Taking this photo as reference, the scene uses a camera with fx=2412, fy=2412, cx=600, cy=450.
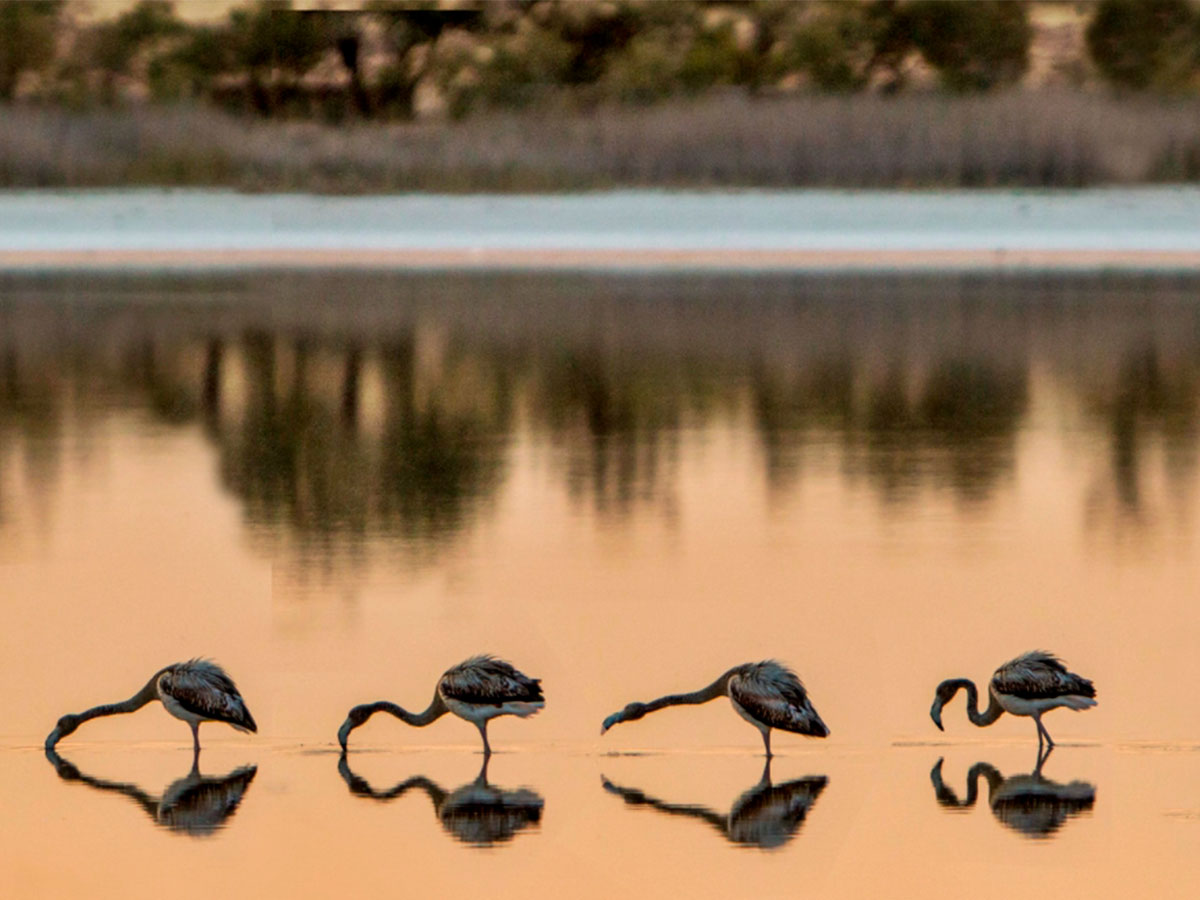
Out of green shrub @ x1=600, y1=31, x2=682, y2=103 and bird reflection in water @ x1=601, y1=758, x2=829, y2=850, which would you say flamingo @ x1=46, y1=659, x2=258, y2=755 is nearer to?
bird reflection in water @ x1=601, y1=758, x2=829, y2=850

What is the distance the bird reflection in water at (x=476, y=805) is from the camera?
5.65 metres

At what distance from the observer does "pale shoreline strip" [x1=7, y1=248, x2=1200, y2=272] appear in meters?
23.3

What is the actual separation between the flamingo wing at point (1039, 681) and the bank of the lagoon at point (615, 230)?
16948mm

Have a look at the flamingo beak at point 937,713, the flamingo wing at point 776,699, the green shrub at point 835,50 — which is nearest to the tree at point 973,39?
the green shrub at point 835,50

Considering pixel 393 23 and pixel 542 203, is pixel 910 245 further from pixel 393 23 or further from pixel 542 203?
pixel 393 23

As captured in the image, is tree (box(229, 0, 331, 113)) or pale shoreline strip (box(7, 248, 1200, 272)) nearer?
pale shoreline strip (box(7, 248, 1200, 272))

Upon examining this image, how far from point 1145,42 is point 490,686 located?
88.2ft

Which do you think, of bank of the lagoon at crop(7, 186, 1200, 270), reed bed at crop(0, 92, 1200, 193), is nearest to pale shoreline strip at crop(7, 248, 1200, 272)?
bank of the lagoon at crop(7, 186, 1200, 270)

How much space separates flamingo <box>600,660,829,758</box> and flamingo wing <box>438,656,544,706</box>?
39cm

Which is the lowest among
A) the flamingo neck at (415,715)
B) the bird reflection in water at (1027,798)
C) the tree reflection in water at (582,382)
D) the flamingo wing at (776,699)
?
the tree reflection in water at (582,382)

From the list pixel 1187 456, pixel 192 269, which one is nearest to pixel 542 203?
pixel 192 269

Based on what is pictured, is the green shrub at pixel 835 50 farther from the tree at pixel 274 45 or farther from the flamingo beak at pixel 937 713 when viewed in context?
the flamingo beak at pixel 937 713

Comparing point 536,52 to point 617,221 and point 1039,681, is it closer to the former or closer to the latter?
point 617,221

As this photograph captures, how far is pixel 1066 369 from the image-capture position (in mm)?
15078
